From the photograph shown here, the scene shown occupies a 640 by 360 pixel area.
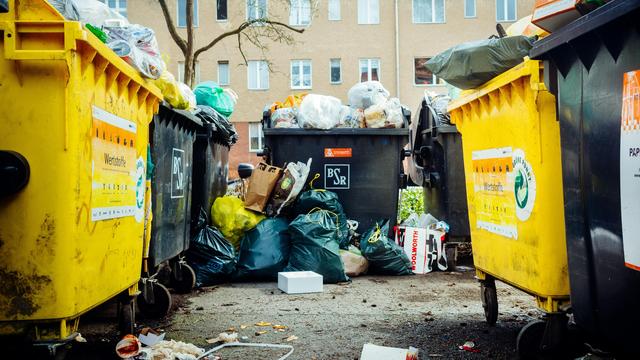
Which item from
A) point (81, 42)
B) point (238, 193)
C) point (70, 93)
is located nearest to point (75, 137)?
point (70, 93)

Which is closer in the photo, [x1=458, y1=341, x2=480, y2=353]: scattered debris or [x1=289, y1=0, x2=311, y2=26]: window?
[x1=458, y1=341, x2=480, y2=353]: scattered debris

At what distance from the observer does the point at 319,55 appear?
2286 cm

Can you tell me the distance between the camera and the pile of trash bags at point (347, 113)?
6.63 metres

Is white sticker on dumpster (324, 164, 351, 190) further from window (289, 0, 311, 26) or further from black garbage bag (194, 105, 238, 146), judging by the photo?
window (289, 0, 311, 26)

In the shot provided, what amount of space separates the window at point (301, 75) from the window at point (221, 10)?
3.42 m

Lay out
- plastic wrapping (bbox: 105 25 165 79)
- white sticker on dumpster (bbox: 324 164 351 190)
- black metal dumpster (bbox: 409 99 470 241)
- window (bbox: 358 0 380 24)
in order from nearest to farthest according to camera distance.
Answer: plastic wrapping (bbox: 105 25 165 79) → black metal dumpster (bbox: 409 99 470 241) → white sticker on dumpster (bbox: 324 164 351 190) → window (bbox: 358 0 380 24)

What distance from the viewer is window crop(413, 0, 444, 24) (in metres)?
23.0

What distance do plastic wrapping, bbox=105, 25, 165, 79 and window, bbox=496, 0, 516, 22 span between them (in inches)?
856

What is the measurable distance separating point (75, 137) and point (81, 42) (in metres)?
0.41

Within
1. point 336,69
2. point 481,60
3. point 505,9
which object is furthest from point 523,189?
point 505,9

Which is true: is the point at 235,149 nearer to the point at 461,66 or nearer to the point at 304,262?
the point at 304,262

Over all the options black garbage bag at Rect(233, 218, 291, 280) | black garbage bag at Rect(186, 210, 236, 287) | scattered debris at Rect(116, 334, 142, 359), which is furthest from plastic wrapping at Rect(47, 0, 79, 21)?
black garbage bag at Rect(233, 218, 291, 280)

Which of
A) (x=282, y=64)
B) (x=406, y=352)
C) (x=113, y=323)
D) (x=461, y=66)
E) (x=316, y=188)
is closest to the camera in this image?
(x=406, y=352)

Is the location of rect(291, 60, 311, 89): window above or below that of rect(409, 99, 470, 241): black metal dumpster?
above
